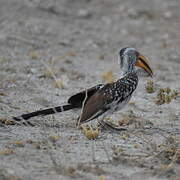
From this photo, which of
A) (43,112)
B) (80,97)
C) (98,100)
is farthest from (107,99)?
(43,112)

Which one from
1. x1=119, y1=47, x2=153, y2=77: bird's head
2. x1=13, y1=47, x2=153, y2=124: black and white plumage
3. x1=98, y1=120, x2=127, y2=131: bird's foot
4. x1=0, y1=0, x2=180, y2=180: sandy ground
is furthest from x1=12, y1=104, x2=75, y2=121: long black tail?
x1=119, y1=47, x2=153, y2=77: bird's head

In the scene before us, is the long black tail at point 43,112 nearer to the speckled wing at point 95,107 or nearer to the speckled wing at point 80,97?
the speckled wing at point 80,97

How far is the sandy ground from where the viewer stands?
4.84 meters

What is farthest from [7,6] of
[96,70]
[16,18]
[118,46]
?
[96,70]

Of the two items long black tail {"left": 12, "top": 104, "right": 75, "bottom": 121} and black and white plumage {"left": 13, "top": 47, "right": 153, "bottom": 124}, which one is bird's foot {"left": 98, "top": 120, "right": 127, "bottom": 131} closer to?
black and white plumage {"left": 13, "top": 47, "right": 153, "bottom": 124}

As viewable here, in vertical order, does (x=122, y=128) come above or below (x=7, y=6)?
below

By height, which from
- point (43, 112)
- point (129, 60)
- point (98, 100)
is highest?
point (129, 60)

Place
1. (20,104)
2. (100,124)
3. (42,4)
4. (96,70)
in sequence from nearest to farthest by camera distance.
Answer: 1. (100,124)
2. (20,104)
3. (96,70)
4. (42,4)

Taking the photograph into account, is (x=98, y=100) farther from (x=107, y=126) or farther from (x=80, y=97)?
(x=107, y=126)

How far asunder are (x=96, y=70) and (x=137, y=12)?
499 centimetres

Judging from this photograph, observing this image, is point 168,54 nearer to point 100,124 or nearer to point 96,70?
point 96,70

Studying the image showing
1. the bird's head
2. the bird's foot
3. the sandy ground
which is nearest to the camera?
the sandy ground

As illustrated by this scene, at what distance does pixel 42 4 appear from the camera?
13398 millimetres

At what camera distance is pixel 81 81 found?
28.1ft
